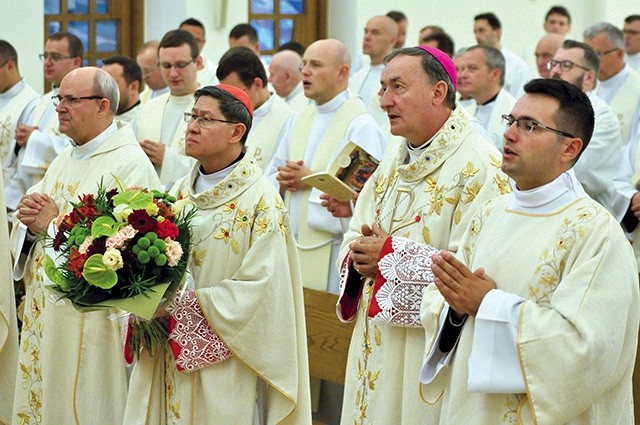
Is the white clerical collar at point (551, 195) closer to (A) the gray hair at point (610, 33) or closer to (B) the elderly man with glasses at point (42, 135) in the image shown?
(B) the elderly man with glasses at point (42, 135)

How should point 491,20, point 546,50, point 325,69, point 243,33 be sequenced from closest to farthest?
point 325,69 < point 546,50 < point 243,33 < point 491,20

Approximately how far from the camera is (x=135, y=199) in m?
4.87

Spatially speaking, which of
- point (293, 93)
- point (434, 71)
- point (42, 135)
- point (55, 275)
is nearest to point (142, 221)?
point (55, 275)

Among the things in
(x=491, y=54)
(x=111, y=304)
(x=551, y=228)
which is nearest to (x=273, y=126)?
(x=491, y=54)

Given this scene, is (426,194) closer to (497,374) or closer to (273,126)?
(497,374)

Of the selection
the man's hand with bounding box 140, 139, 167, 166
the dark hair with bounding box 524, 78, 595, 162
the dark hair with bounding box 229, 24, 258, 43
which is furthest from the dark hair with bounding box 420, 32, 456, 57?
the dark hair with bounding box 524, 78, 595, 162

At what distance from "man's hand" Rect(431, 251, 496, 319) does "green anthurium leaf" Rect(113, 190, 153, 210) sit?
133 cm

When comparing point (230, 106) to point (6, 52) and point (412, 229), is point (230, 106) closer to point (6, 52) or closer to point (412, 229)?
point (412, 229)

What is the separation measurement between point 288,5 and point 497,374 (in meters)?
11.8

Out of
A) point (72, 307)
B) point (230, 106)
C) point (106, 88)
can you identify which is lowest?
point (72, 307)

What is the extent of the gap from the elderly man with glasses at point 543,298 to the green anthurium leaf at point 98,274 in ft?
4.00

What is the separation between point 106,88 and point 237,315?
68.7 inches

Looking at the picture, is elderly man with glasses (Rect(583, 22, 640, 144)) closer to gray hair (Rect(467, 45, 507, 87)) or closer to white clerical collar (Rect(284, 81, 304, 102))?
gray hair (Rect(467, 45, 507, 87))

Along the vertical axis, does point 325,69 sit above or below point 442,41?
above
